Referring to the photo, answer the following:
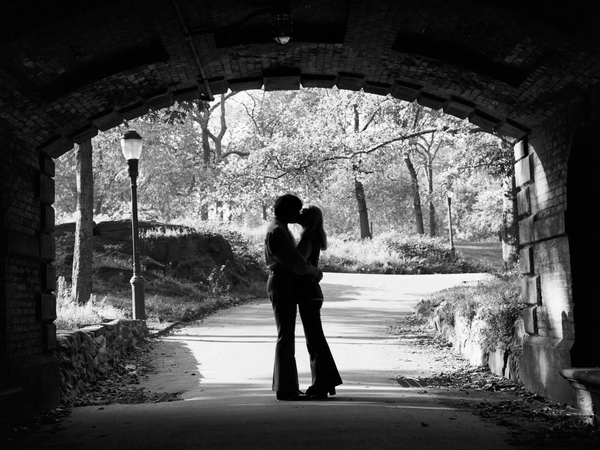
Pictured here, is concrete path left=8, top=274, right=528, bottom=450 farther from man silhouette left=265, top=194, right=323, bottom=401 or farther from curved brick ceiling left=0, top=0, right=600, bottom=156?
curved brick ceiling left=0, top=0, right=600, bottom=156

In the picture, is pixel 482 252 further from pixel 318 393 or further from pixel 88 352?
pixel 318 393

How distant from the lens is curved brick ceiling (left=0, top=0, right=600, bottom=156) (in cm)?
677

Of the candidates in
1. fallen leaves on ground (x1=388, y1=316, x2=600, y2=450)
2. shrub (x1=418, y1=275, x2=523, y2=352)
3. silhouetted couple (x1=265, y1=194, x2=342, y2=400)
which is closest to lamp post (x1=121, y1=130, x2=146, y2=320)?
fallen leaves on ground (x1=388, y1=316, x2=600, y2=450)

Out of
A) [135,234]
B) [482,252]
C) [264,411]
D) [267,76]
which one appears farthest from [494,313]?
[482,252]

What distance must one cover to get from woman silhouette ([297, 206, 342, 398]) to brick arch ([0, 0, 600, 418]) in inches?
80.5

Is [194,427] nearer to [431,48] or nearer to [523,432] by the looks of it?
[523,432]

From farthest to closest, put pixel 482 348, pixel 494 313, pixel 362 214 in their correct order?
pixel 362 214, pixel 482 348, pixel 494 313

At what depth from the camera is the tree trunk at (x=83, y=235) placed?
16547 mm

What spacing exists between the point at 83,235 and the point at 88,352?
7.10m

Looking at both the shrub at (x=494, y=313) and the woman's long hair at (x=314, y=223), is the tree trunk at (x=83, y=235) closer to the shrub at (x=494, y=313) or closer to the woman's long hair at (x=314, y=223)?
the shrub at (x=494, y=313)

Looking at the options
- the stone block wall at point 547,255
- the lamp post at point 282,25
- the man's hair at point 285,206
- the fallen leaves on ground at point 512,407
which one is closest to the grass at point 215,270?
the man's hair at point 285,206

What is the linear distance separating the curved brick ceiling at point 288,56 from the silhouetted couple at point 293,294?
1927 mm

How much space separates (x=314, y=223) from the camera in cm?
781

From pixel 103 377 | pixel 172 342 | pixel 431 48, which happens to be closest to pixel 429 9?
pixel 431 48
